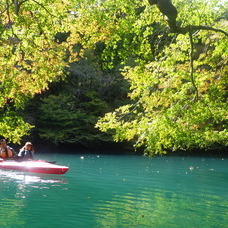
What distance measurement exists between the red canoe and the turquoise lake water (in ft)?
0.77

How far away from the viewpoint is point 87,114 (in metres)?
26.8

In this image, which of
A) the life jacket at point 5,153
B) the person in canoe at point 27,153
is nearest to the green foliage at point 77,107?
the person in canoe at point 27,153

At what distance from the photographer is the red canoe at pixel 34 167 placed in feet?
40.3

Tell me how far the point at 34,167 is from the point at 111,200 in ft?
15.8

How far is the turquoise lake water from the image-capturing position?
21.3ft

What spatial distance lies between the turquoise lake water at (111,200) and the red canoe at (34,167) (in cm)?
24

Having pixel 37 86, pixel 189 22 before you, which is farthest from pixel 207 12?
pixel 37 86

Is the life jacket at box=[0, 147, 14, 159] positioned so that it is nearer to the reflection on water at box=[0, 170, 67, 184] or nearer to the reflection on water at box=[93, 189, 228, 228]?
the reflection on water at box=[0, 170, 67, 184]

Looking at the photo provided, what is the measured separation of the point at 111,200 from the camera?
8.37 metres

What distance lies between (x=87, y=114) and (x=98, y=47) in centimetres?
494

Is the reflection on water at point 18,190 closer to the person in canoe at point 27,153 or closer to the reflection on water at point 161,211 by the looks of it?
the person in canoe at point 27,153

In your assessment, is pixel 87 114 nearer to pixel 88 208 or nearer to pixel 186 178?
pixel 186 178

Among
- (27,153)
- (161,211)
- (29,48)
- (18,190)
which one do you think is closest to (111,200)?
(161,211)

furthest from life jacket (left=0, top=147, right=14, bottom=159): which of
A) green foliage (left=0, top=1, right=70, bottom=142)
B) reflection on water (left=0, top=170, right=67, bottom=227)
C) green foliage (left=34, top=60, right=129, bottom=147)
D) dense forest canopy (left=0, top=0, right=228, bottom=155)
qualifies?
green foliage (left=34, top=60, right=129, bottom=147)
